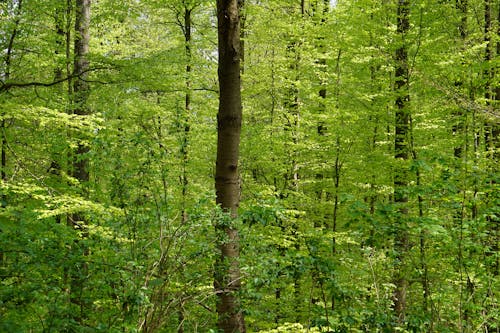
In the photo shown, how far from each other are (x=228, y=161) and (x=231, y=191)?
13.5 inches

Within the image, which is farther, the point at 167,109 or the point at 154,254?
the point at 167,109

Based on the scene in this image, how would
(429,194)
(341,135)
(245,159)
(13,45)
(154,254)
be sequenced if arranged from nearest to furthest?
(154,254), (429,194), (13,45), (341,135), (245,159)

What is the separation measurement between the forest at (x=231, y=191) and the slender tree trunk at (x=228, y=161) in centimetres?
2

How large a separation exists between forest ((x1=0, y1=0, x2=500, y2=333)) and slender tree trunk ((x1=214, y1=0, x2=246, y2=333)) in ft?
0.07

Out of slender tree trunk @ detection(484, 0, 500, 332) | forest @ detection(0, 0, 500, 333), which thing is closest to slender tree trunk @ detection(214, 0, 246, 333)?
forest @ detection(0, 0, 500, 333)

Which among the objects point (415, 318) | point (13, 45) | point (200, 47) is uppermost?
point (200, 47)

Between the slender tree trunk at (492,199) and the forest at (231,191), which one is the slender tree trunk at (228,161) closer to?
the forest at (231,191)

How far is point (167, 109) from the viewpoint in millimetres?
12703

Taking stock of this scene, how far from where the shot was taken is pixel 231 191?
465 cm

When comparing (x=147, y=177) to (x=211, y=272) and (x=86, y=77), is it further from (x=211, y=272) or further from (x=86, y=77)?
(x=86, y=77)

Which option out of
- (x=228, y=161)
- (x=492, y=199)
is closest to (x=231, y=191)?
(x=228, y=161)

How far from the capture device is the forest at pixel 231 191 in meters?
4.02

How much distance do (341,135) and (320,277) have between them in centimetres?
611

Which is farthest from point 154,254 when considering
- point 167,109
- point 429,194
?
point 167,109
